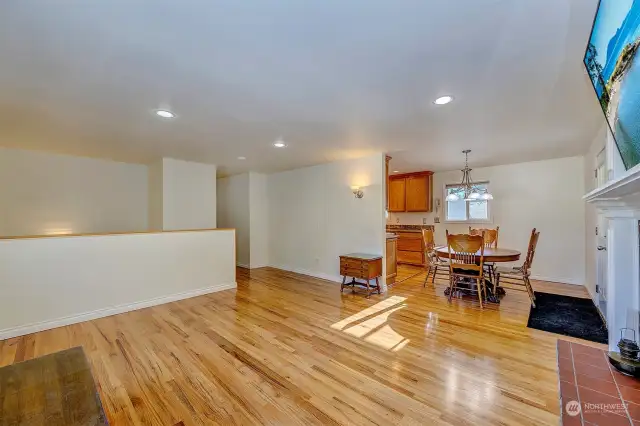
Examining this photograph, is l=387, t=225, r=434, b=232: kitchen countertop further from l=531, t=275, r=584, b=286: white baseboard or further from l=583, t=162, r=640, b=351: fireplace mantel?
l=583, t=162, r=640, b=351: fireplace mantel

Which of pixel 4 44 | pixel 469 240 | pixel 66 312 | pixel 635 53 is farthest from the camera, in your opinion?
pixel 469 240

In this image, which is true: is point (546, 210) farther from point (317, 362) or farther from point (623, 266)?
point (317, 362)

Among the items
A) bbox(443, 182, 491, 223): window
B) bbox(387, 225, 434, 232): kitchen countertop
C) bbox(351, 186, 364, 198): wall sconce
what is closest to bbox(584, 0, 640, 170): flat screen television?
bbox(351, 186, 364, 198): wall sconce

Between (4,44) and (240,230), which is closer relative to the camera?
(4,44)

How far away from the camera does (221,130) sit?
11.5 ft

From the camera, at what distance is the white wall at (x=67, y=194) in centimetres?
444

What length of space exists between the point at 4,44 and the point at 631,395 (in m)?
4.48

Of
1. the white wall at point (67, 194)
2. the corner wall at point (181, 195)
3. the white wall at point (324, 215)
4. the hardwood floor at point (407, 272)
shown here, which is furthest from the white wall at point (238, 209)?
the hardwood floor at point (407, 272)

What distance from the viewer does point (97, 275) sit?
3645mm

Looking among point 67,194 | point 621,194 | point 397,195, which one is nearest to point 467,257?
point 621,194

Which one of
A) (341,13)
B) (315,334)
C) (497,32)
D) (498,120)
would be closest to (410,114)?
(498,120)

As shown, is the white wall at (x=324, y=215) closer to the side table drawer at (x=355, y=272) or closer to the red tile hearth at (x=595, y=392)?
the side table drawer at (x=355, y=272)

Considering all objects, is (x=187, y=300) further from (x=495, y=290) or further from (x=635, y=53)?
(x=635, y=53)

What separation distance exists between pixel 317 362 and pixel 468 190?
4.89 m
